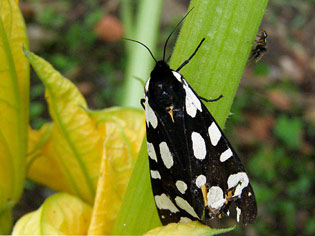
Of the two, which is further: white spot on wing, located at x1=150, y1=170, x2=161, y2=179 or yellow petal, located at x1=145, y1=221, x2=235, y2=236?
white spot on wing, located at x1=150, y1=170, x2=161, y2=179

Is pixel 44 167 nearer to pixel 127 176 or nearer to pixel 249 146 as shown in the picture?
pixel 127 176

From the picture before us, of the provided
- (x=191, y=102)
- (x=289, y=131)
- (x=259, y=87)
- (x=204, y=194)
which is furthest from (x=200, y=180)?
(x=259, y=87)

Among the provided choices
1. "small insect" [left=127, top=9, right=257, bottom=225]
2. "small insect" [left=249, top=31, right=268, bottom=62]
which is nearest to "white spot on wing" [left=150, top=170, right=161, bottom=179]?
"small insect" [left=127, top=9, right=257, bottom=225]

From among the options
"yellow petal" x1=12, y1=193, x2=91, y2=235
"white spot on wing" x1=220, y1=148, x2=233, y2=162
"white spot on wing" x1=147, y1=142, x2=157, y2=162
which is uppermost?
"white spot on wing" x1=220, y1=148, x2=233, y2=162

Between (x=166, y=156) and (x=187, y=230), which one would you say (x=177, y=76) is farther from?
(x=187, y=230)

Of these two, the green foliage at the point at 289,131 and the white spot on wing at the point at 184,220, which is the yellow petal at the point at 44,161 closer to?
the white spot on wing at the point at 184,220

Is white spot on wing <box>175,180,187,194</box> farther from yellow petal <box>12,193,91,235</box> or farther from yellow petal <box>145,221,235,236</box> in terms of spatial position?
yellow petal <box>12,193,91,235</box>

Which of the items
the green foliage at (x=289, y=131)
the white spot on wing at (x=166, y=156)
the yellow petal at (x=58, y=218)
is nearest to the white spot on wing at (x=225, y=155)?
the white spot on wing at (x=166, y=156)

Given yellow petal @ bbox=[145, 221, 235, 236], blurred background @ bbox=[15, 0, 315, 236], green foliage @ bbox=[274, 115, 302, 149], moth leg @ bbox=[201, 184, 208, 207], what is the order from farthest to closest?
green foliage @ bbox=[274, 115, 302, 149]
blurred background @ bbox=[15, 0, 315, 236]
moth leg @ bbox=[201, 184, 208, 207]
yellow petal @ bbox=[145, 221, 235, 236]
